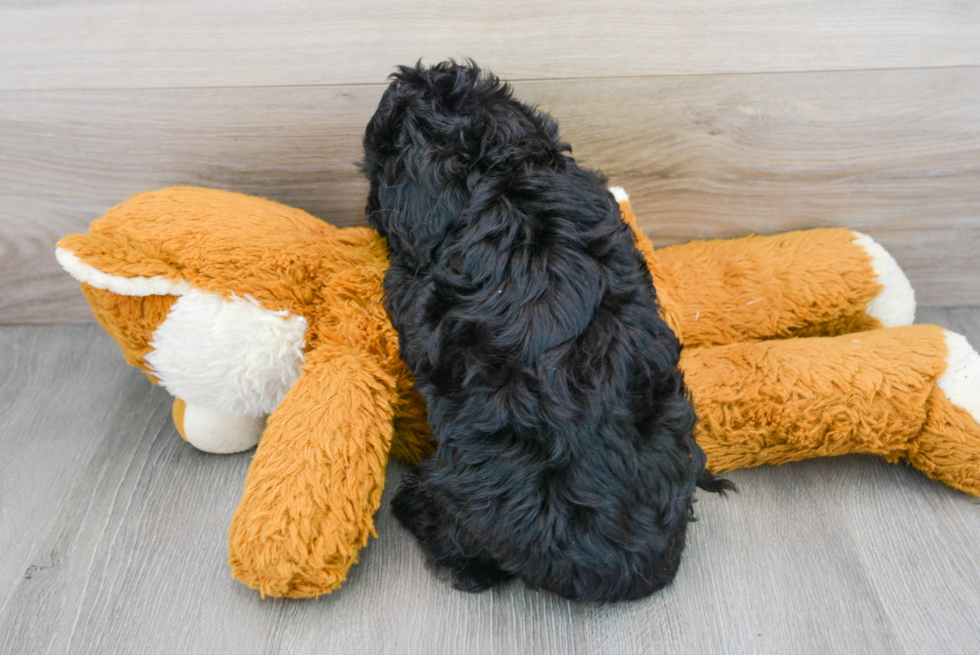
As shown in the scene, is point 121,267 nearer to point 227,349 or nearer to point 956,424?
point 227,349

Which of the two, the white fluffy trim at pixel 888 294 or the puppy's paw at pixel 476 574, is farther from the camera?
the white fluffy trim at pixel 888 294

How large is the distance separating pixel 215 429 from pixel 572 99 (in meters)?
0.72

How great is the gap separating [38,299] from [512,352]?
1.04 m

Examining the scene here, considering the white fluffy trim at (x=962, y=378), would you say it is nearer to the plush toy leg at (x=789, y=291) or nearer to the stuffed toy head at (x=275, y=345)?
the plush toy leg at (x=789, y=291)

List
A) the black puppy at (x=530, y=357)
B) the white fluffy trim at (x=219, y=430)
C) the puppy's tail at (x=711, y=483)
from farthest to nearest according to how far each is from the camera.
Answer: the white fluffy trim at (x=219, y=430) → the puppy's tail at (x=711, y=483) → the black puppy at (x=530, y=357)

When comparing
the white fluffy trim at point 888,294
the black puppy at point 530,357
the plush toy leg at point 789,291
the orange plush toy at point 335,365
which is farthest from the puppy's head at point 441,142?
the white fluffy trim at point 888,294

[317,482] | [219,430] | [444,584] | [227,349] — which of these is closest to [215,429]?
[219,430]

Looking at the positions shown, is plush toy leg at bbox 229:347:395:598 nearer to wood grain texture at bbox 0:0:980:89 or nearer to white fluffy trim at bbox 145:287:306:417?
white fluffy trim at bbox 145:287:306:417

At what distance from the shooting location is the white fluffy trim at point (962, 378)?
0.88 metres

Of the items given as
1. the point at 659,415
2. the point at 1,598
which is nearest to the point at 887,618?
the point at 659,415

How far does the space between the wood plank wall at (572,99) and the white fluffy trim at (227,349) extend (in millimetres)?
341

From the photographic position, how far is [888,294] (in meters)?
1.07

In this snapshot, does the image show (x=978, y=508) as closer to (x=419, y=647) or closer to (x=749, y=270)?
(x=749, y=270)

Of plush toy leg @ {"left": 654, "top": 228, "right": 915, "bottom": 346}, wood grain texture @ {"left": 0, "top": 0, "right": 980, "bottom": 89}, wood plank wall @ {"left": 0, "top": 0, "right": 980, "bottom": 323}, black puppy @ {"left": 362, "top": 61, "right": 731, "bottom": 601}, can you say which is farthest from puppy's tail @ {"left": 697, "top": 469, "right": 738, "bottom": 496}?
wood grain texture @ {"left": 0, "top": 0, "right": 980, "bottom": 89}
